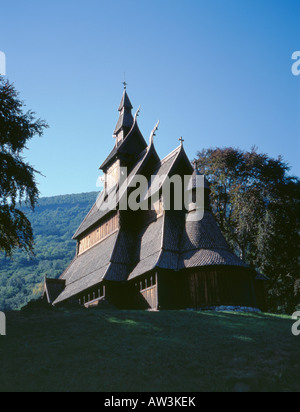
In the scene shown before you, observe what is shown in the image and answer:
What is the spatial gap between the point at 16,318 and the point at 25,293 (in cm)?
8447

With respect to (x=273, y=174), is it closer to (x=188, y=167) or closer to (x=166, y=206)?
(x=188, y=167)

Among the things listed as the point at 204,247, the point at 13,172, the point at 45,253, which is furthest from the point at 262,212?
the point at 45,253

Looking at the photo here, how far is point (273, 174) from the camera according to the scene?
39656mm

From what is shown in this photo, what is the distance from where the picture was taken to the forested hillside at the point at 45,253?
98.2 meters

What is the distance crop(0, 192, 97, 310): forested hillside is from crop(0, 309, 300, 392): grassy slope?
51.9 meters

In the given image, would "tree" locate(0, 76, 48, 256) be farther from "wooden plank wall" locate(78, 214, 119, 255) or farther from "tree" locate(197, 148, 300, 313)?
"tree" locate(197, 148, 300, 313)

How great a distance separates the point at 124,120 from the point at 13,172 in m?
25.1

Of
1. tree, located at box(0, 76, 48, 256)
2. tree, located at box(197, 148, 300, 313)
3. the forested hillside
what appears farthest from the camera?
the forested hillside

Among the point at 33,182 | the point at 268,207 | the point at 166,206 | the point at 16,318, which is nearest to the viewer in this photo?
the point at 16,318

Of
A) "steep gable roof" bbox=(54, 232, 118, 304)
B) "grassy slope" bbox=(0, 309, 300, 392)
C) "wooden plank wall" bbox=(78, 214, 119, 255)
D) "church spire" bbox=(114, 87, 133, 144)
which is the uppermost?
"church spire" bbox=(114, 87, 133, 144)

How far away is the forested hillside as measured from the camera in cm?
9825

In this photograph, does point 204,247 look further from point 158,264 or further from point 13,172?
point 13,172

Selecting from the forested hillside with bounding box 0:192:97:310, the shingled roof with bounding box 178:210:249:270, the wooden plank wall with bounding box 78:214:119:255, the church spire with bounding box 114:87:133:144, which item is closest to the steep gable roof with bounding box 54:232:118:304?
the wooden plank wall with bounding box 78:214:119:255
